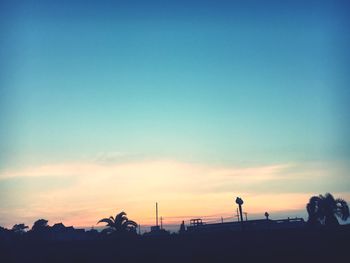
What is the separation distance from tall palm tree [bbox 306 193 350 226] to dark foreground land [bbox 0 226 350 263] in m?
16.3

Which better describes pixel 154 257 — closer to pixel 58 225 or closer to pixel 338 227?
pixel 338 227

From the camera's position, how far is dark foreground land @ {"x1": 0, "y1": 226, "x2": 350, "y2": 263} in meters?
17.1

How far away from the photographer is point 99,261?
59.1 feet

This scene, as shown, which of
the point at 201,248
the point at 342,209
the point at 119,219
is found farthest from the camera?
the point at 119,219

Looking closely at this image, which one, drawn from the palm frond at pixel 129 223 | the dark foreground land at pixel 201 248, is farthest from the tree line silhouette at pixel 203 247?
the palm frond at pixel 129 223

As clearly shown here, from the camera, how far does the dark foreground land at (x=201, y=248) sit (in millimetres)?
17125

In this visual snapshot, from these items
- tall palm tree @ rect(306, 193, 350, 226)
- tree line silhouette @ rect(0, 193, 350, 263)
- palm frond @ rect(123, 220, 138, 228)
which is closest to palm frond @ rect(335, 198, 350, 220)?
tall palm tree @ rect(306, 193, 350, 226)

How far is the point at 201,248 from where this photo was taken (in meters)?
18.0

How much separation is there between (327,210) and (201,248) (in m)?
20.1

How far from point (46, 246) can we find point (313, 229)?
15.6 meters

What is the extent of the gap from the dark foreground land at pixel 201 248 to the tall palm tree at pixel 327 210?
16279 millimetres

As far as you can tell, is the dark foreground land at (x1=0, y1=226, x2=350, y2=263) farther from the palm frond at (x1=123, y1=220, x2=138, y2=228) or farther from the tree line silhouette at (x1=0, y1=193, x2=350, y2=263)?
the palm frond at (x1=123, y1=220, x2=138, y2=228)

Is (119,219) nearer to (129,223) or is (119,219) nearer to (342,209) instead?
(129,223)

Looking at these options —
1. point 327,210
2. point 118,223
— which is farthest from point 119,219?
point 327,210
